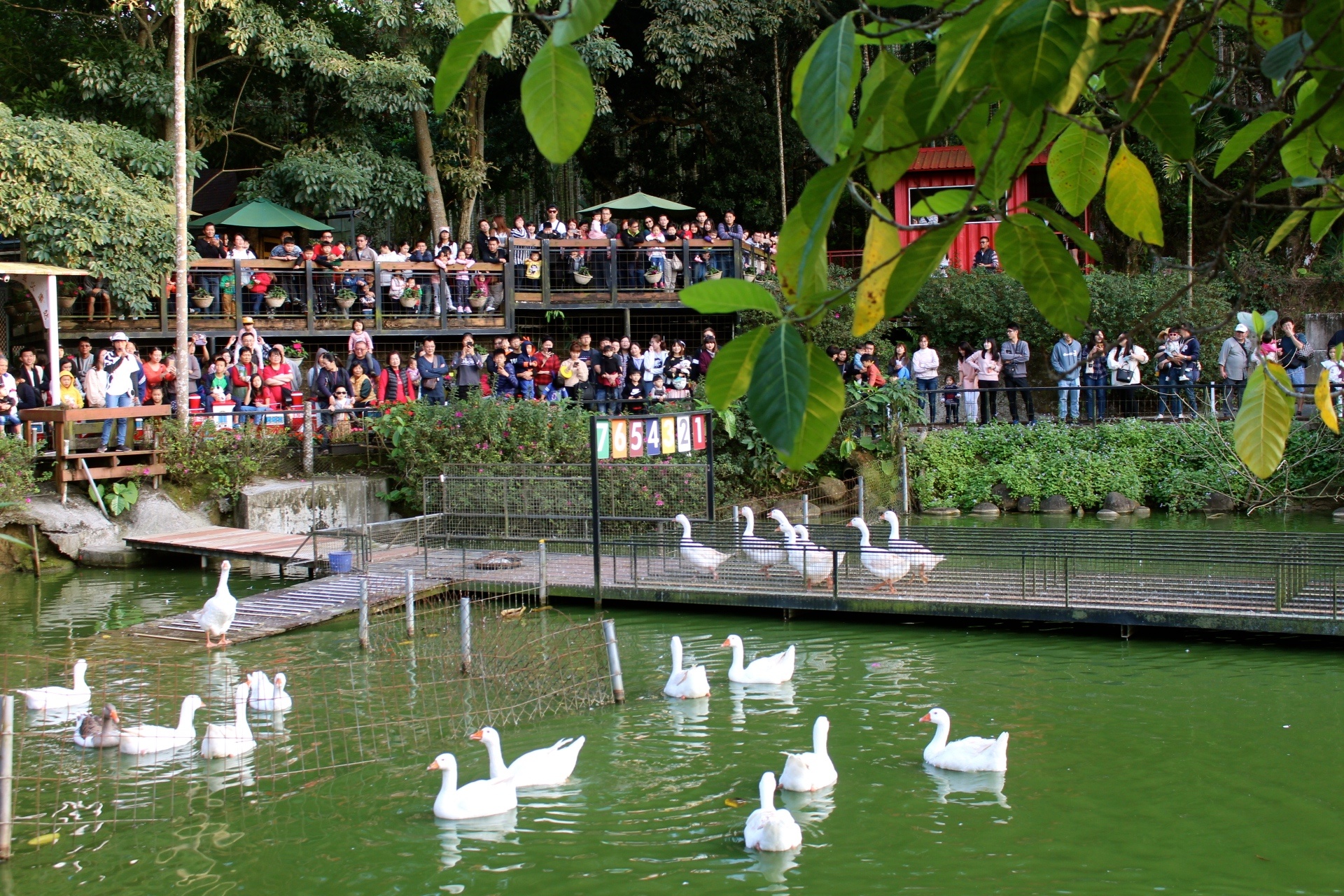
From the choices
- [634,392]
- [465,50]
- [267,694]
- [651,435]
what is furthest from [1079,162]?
[634,392]

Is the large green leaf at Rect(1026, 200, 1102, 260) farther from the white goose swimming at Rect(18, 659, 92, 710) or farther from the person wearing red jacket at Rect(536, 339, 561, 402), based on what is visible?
the person wearing red jacket at Rect(536, 339, 561, 402)

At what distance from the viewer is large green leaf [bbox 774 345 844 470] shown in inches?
61.1

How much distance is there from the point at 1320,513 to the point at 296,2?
2122cm

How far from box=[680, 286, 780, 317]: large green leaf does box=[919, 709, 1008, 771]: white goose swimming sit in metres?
7.16

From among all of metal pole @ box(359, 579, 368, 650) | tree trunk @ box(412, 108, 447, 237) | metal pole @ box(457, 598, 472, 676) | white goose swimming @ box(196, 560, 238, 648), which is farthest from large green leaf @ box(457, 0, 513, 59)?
tree trunk @ box(412, 108, 447, 237)

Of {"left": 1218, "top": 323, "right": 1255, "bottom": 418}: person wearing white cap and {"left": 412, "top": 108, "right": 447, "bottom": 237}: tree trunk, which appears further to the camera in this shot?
{"left": 412, "top": 108, "right": 447, "bottom": 237}: tree trunk

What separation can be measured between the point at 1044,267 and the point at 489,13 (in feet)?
3.00

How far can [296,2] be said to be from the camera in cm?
2406

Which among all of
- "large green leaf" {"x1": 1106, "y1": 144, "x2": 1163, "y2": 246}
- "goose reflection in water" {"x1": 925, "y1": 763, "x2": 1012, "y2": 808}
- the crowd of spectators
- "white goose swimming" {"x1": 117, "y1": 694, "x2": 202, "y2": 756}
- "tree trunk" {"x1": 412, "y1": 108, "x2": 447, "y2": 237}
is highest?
"tree trunk" {"x1": 412, "y1": 108, "x2": 447, "y2": 237}

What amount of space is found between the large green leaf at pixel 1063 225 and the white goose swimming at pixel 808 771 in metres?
6.31

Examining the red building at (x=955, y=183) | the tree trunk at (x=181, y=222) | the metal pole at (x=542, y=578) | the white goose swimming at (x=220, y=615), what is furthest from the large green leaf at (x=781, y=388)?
the red building at (x=955, y=183)

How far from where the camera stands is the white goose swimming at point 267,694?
9773 mm

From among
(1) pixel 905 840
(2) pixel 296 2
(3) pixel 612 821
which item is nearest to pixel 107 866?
(3) pixel 612 821

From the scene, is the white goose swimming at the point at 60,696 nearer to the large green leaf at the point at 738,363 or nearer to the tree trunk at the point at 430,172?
the large green leaf at the point at 738,363
